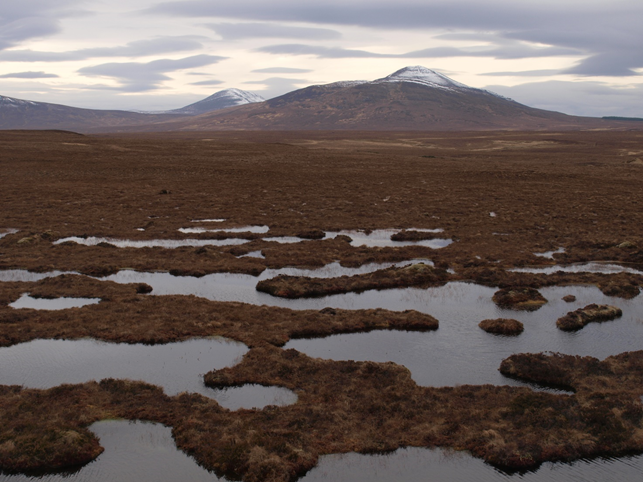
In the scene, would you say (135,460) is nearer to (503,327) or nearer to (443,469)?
(443,469)

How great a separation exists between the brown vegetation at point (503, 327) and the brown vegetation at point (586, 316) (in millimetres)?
1380

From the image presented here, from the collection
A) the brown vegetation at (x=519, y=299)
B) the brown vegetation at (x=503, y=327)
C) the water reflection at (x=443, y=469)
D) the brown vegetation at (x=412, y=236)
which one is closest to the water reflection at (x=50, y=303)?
the water reflection at (x=443, y=469)

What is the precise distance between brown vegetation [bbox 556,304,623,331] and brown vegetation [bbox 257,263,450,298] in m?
5.37

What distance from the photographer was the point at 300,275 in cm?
2278

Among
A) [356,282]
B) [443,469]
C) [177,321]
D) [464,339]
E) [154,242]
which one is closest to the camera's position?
[443,469]

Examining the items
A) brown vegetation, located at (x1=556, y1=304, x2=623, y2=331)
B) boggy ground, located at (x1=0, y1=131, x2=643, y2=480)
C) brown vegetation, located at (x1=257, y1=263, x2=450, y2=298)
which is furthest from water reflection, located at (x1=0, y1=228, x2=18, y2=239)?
brown vegetation, located at (x1=556, y1=304, x2=623, y2=331)

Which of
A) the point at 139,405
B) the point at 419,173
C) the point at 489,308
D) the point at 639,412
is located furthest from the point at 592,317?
the point at 419,173

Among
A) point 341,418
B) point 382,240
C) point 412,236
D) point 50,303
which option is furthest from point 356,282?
point 50,303

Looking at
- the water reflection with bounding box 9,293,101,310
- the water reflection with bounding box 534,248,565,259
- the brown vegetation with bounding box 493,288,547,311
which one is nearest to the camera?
the water reflection with bounding box 9,293,101,310

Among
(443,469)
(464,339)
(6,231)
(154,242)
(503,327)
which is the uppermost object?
(6,231)

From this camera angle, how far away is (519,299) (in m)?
19.7

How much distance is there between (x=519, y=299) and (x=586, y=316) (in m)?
2.41

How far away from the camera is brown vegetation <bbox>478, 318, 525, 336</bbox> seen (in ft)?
55.6

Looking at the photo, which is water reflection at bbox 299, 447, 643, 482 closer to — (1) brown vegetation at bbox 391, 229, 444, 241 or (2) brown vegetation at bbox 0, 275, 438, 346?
(2) brown vegetation at bbox 0, 275, 438, 346
